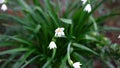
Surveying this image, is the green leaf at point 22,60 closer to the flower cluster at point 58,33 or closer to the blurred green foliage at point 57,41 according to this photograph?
the blurred green foliage at point 57,41

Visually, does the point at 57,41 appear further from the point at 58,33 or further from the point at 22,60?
the point at 22,60

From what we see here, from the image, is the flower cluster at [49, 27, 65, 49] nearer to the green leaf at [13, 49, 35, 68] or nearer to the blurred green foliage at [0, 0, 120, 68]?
the blurred green foliage at [0, 0, 120, 68]

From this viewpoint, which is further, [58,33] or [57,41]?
[57,41]

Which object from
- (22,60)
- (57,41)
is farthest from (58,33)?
(22,60)

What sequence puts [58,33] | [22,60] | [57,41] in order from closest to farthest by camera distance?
[58,33]
[22,60]
[57,41]

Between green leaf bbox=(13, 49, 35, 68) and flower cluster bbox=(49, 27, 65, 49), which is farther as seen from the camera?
green leaf bbox=(13, 49, 35, 68)

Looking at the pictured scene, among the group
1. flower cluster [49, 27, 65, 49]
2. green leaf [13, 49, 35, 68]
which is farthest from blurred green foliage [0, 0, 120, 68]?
flower cluster [49, 27, 65, 49]

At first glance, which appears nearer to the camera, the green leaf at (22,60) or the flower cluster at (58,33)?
the flower cluster at (58,33)

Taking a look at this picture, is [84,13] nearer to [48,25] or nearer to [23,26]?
[48,25]

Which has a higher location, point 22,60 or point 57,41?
point 57,41

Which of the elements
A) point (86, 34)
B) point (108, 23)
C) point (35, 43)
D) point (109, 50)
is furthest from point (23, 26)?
point (108, 23)

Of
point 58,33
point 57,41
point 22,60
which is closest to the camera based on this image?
point 58,33

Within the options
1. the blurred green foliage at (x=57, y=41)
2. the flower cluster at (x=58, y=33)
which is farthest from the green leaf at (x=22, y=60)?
the flower cluster at (x=58, y=33)
